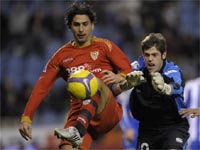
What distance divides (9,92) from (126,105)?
139 inches

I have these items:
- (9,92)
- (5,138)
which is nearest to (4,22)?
(9,92)

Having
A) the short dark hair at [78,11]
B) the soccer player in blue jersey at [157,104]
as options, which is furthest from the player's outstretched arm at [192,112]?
the short dark hair at [78,11]

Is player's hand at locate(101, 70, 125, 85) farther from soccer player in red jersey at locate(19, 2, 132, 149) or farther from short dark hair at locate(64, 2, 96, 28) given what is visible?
short dark hair at locate(64, 2, 96, 28)

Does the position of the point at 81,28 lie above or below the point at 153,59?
above

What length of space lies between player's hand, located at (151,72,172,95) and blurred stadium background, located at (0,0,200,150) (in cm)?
659

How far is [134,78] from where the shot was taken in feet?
23.0

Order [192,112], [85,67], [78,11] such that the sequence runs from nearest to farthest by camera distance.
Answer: [192,112], [85,67], [78,11]

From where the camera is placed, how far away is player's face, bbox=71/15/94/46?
7797mm

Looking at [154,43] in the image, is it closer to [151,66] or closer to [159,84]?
[151,66]

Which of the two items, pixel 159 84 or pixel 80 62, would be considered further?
pixel 80 62

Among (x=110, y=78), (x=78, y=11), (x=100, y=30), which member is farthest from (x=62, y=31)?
(x=110, y=78)

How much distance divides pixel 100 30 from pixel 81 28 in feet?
22.1

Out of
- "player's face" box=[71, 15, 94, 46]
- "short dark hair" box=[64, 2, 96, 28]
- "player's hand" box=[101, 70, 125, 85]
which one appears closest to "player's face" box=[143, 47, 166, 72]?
"player's hand" box=[101, 70, 125, 85]

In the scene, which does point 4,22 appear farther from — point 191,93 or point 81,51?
point 81,51
